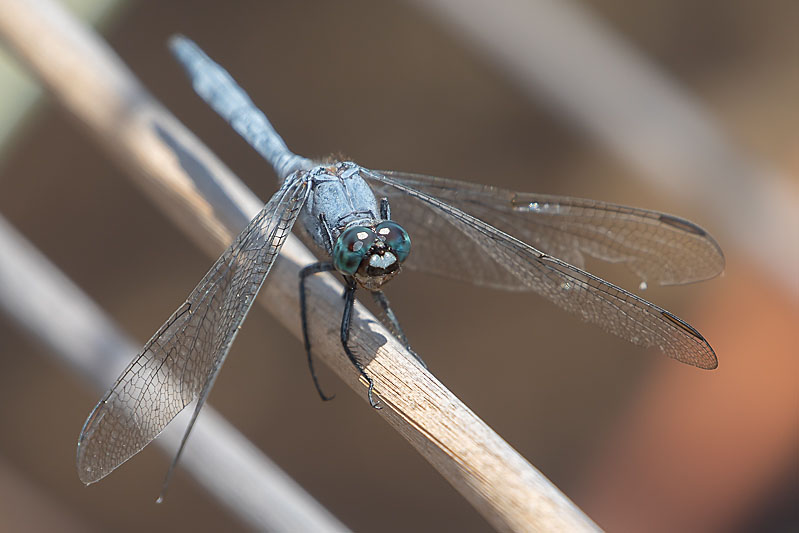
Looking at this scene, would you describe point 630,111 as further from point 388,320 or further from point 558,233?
point 388,320

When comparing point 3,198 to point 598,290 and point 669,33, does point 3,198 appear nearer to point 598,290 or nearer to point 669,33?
point 598,290

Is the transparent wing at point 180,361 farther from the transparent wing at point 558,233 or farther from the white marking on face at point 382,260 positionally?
the transparent wing at point 558,233

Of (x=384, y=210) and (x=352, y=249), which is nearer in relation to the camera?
(x=352, y=249)

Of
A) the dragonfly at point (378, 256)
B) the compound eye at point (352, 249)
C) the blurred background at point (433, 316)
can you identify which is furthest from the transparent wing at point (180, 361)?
the blurred background at point (433, 316)

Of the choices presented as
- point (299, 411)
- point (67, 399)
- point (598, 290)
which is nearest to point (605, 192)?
point (598, 290)

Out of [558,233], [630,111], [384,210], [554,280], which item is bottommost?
[384,210]

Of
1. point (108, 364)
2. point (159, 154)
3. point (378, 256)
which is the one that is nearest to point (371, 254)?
point (378, 256)

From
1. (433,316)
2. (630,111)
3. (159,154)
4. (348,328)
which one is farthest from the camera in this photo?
(433,316)
